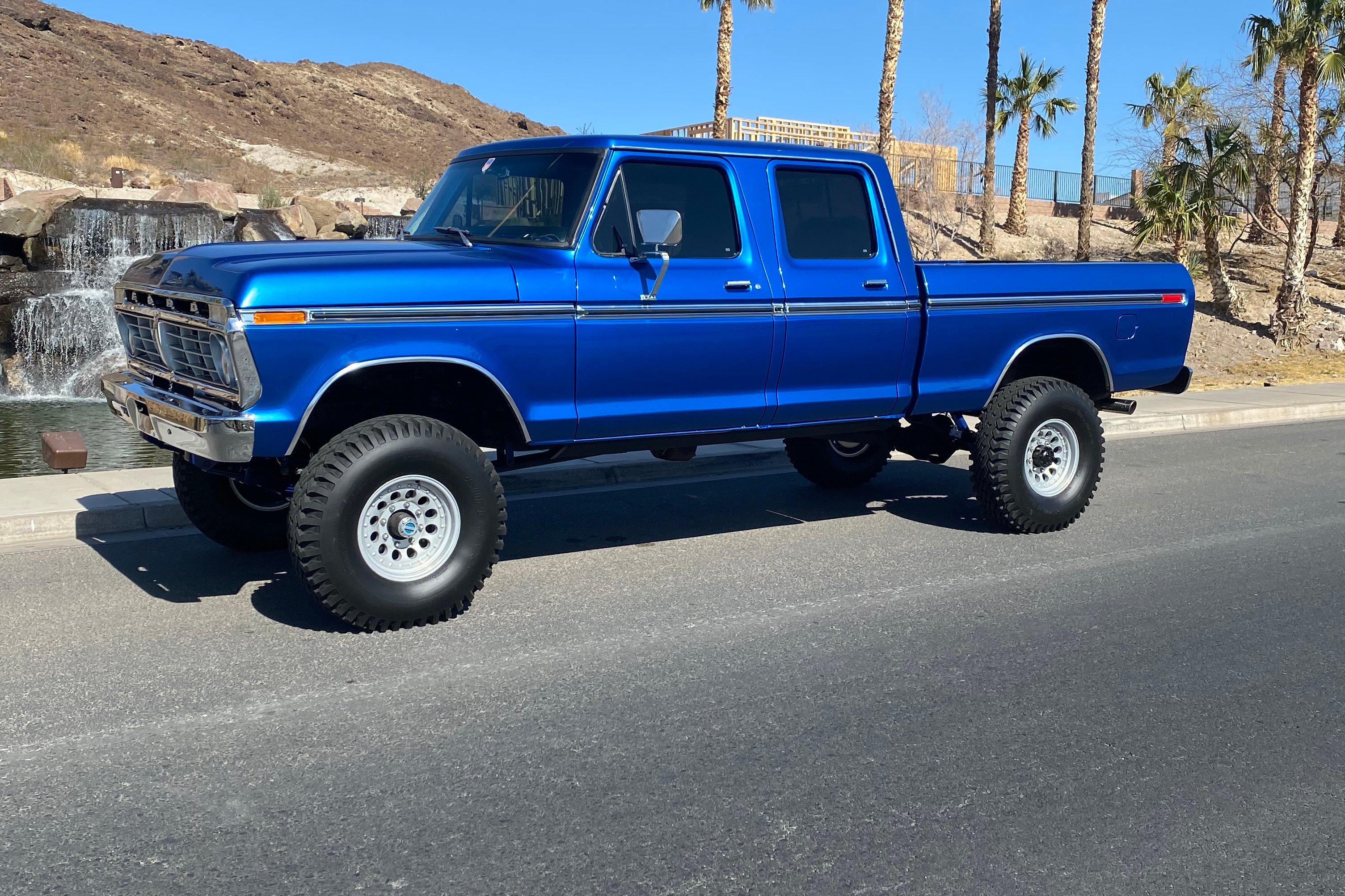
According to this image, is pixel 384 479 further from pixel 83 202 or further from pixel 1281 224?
pixel 1281 224

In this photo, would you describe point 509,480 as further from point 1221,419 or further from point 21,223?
point 21,223

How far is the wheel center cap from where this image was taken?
5824 millimetres

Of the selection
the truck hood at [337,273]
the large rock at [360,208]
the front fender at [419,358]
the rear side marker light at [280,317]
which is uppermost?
the large rock at [360,208]

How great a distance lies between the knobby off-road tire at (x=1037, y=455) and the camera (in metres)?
7.86

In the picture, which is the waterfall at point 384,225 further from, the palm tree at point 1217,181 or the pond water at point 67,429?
the palm tree at point 1217,181

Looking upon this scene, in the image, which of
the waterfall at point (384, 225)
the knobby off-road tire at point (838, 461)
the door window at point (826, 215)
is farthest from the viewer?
the waterfall at point (384, 225)

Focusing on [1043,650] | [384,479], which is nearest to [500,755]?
[384,479]

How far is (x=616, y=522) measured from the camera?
8336 mm

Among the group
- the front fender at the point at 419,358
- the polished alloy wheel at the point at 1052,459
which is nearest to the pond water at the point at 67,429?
the front fender at the point at 419,358

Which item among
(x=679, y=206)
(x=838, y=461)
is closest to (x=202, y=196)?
(x=838, y=461)

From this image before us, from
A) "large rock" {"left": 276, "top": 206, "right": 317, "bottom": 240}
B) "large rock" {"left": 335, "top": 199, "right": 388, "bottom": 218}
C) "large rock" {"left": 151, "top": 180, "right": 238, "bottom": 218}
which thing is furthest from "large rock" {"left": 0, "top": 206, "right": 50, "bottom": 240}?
"large rock" {"left": 335, "top": 199, "right": 388, "bottom": 218}

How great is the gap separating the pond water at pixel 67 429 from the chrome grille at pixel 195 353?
169 inches

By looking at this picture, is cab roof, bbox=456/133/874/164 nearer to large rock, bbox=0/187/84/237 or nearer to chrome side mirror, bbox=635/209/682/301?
chrome side mirror, bbox=635/209/682/301

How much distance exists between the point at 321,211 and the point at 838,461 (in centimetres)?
2488
